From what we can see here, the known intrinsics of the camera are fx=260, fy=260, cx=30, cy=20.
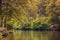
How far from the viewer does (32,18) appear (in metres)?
42.9

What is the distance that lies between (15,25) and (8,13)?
53.6 ft

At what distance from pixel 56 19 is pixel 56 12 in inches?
47.5

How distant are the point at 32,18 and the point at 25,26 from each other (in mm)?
2159

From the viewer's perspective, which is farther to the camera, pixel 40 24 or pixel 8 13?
pixel 40 24

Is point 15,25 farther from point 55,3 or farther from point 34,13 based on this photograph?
point 55,3

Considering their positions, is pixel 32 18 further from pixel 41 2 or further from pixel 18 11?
pixel 18 11

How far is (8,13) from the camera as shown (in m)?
24.8

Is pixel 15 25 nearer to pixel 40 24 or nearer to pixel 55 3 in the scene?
pixel 40 24

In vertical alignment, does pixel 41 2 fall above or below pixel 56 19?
above

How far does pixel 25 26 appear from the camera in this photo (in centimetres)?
4162

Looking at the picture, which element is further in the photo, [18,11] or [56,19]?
[56,19]

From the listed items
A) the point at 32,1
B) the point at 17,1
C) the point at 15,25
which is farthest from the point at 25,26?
the point at 17,1

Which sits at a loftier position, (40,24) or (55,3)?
(55,3)

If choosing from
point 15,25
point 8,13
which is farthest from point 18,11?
point 15,25
